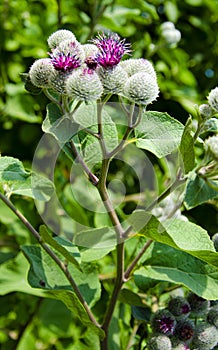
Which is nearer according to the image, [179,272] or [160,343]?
[160,343]

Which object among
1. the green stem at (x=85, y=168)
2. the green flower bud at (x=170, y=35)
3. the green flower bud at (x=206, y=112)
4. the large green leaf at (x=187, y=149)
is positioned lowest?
the green flower bud at (x=170, y=35)

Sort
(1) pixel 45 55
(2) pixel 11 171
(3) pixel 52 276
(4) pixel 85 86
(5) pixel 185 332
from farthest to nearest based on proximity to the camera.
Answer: (1) pixel 45 55, (3) pixel 52 276, (5) pixel 185 332, (2) pixel 11 171, (4) pixel 85 86

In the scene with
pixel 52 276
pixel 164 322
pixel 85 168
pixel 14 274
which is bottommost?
pixel 14 274

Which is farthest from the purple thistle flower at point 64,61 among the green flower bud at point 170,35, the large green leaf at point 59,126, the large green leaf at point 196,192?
the green flower bud at point 170,35

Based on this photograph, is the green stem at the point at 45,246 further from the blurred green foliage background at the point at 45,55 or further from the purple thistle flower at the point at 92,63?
the blurred green foliage background at the point at 45,55

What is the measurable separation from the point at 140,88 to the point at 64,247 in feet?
1.82

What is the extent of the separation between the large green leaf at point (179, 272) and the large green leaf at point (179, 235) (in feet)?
0.53

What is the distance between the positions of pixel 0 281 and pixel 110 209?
963mm

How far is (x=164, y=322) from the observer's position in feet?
6.22

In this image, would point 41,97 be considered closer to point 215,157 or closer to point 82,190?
point 82,190

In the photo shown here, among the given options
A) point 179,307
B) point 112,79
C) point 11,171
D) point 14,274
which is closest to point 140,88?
point 112,79

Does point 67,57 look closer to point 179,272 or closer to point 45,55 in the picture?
point 179,272

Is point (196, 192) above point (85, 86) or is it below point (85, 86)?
below

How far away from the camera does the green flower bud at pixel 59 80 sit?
1.66m
